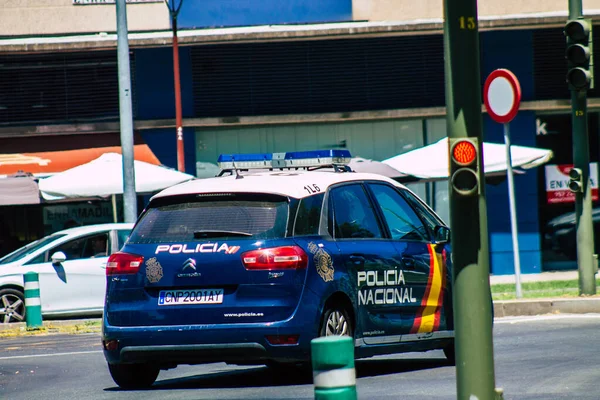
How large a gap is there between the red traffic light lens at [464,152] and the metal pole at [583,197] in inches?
429

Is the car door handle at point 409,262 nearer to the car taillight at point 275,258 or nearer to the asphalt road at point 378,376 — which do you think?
the asphalt road at point 378,376

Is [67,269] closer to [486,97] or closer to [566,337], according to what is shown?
[486,97]

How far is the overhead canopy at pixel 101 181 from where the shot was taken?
72.6 ft

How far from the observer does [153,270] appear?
9.48 metres

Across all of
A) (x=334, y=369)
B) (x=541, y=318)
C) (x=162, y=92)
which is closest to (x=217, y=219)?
(x=334, y=369)

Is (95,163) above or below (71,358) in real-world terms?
above

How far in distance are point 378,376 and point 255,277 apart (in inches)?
59.5

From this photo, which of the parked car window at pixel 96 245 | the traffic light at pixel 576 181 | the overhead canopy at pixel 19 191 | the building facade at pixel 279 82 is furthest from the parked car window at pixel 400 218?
the building facade at pixel 279 82

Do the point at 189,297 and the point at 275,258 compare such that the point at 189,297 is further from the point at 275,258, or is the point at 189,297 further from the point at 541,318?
the point at 541,318

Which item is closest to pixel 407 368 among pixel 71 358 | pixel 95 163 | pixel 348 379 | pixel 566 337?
pixel 566 337

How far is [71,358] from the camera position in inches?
508

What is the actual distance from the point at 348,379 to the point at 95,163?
732 inches

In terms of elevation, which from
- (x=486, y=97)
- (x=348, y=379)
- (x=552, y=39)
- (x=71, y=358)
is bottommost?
(x=71, y=358)

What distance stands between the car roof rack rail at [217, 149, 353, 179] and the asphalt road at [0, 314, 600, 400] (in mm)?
1725
